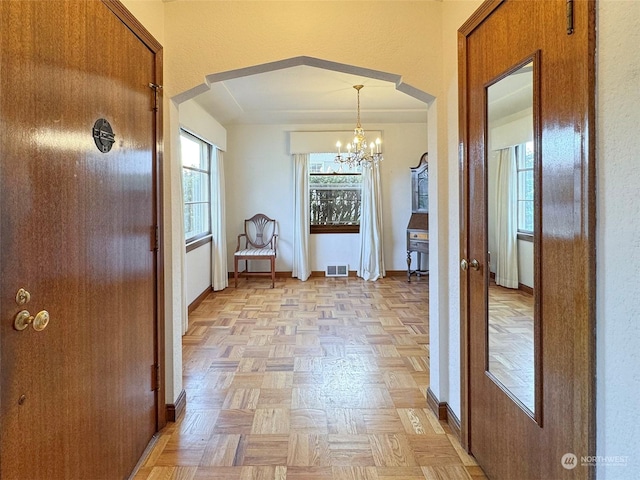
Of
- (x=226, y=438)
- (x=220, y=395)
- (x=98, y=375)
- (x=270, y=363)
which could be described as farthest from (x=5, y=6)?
(x=270, y=363)

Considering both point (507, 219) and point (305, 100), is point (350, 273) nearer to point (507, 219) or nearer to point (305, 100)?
point (305, 100)

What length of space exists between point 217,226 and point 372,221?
2.40m

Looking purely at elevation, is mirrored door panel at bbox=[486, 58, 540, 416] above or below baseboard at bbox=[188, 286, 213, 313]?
above

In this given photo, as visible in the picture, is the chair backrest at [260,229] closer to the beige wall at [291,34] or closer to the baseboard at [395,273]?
the baseboard at [395,273]

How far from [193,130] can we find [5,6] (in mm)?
3414

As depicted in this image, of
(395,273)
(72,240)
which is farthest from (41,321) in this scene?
(395,273)

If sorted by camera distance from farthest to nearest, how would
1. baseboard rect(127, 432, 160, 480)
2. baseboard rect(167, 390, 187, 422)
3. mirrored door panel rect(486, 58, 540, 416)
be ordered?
baseboard rect(167, 390, 187, 422)
baseboard rect(127, 432, 160, 480)
mirrored door panel rect(486, 58, 540, 416)

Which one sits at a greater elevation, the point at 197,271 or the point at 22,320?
the point at 22,320

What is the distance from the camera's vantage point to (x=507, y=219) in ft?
5.13

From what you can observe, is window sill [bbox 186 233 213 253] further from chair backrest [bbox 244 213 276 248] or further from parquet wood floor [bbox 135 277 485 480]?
chair backrest [bbox 244 213 276 248]

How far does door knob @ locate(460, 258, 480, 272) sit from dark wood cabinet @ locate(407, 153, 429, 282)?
12.4 ft

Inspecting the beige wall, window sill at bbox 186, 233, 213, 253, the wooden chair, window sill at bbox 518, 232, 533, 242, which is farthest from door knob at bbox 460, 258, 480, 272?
the wooden chair

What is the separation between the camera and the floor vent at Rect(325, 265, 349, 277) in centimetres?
641

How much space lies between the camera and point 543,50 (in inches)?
50.2
